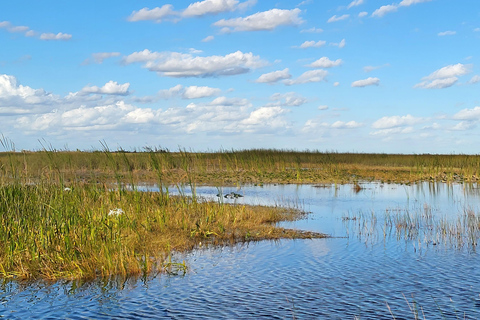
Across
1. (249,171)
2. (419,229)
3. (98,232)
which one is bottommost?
(419,229)

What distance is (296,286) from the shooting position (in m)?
8.48

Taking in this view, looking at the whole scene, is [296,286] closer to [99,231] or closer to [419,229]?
[99,231]

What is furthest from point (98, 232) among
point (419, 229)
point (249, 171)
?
point (249, 171)

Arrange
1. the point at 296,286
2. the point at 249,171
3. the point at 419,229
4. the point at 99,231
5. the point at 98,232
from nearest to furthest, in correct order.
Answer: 1. the point at 296,286
2. the point at 98,232
3. the point at 99,231
4. the point at 419,229
5. the point at 249,171

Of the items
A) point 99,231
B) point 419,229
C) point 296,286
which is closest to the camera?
point 296,286

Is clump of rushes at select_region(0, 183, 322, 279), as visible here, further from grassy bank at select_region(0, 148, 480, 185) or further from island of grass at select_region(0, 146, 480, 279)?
grassy bank at select_region(0, 148, 480, 185)

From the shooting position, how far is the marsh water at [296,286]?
7.25m

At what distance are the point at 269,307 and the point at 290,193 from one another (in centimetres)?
1719

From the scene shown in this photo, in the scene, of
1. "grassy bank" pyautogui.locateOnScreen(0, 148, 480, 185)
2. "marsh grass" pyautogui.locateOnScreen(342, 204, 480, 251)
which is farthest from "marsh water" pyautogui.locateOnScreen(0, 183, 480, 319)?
"grassy bank" pyautogui.locateOnScreen(0, 148, 480, 185)

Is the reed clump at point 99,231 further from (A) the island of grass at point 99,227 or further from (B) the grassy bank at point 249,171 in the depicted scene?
(B) the grassy bank at point 249,171

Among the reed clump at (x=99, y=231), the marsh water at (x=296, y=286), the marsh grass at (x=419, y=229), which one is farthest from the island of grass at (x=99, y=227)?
the marsh grass at (x=419, y=229)

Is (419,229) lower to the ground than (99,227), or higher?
lower

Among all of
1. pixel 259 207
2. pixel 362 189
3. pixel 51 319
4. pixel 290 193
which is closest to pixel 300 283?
pixel 51 319

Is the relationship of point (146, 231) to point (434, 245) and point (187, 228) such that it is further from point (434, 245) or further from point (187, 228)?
point (434, 245)
